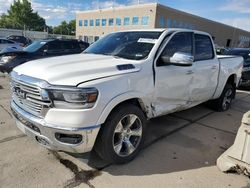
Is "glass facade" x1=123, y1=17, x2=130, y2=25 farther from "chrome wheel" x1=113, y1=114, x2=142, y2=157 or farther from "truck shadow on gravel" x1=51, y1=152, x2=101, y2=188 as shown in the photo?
"truck shadow on gravel" x1=51, y1=152, x2=101, y2=188

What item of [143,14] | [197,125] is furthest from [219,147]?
[143,14]

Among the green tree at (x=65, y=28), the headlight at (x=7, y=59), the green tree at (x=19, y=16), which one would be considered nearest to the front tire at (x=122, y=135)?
the headlight at (x=7, y=59)

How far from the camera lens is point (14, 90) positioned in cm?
306

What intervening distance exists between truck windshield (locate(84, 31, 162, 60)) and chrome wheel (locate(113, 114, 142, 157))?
0.93m

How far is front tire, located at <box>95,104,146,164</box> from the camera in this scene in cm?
278

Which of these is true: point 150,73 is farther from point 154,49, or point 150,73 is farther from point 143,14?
point 143,14

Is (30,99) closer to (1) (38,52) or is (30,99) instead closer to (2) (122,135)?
(2) (122,135)

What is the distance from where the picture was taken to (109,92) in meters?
2.64

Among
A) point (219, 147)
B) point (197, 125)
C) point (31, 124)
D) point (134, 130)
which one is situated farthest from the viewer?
point (197, 125)

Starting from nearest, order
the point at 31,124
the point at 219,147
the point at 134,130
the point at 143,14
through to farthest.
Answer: the point at 31,124
the point at 134,130
the point at 219,147
the point at 143,14

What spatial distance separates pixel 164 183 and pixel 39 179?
151 cm

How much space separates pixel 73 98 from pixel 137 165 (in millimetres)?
1357

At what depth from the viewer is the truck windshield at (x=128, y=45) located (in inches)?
137

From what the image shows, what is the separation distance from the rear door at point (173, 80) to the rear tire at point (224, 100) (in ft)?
5.82
